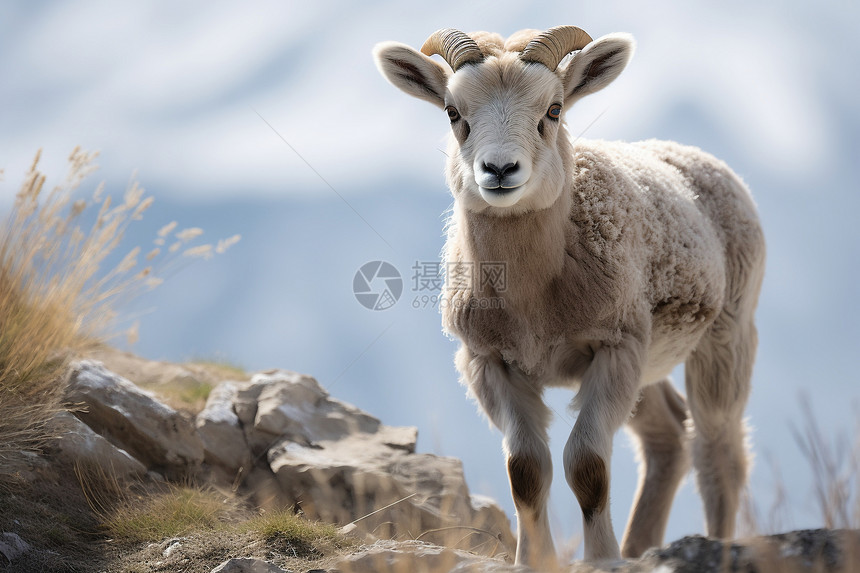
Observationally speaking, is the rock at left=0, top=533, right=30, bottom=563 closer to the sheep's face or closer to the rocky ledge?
the rocky ledge

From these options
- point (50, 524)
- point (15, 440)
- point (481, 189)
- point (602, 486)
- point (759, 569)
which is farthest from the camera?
point (15, 440)

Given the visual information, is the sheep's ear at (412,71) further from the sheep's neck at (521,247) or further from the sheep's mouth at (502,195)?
the sheep's mouth at (502,195)

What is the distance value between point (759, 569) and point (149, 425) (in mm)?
5552

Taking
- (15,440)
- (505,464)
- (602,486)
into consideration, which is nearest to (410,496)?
(505,464)

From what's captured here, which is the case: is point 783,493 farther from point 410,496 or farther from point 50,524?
point 50,524

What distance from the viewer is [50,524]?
19.2 feet

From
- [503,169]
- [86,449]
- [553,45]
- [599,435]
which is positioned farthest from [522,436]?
[86,449]

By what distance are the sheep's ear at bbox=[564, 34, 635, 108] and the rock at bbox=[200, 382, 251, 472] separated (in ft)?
15.1

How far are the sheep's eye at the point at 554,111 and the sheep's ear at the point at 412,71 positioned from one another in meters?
0.75

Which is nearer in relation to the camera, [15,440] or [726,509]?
[15,440]

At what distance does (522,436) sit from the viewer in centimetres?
524

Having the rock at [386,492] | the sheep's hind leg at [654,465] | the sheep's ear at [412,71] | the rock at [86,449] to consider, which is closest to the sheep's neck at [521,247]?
the sheep's ear at [412,71]

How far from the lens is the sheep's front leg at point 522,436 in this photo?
5188mm

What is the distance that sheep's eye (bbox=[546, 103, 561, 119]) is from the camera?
531cm
